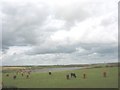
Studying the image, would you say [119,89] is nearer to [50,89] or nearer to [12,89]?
[50,89]

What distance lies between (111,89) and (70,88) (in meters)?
7.78

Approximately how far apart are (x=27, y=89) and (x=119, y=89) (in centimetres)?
1823

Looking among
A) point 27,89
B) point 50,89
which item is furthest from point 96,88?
point 27,89

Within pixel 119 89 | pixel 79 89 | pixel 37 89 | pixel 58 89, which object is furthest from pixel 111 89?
pixel 37 89

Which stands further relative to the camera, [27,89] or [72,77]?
[72,77]

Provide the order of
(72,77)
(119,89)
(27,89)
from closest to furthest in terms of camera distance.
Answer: (119,89)
(27,89)
(72,77)

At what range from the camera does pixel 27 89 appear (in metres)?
56.5

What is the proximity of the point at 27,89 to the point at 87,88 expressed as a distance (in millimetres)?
12107

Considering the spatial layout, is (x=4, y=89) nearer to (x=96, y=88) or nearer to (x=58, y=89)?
(x=58, y=89)

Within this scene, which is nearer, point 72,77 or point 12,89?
point 12,89

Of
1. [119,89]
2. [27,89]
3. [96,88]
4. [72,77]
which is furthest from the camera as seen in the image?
[72,77]

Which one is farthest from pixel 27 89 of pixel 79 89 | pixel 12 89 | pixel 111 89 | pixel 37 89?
pixel 111 89

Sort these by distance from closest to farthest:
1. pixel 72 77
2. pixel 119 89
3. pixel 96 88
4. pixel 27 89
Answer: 1. pixel 119 89
2. pixel 96 88
3. pixel 27 89
4. pixel 72 77

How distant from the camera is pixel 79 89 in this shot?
5200 cm
